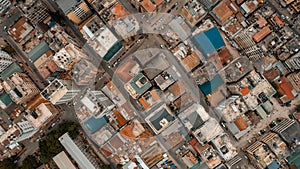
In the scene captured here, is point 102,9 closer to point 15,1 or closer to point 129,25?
point 129,25

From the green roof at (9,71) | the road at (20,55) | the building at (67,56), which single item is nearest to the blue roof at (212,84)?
the building at (67,56)

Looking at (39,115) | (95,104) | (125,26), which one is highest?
(125,26)

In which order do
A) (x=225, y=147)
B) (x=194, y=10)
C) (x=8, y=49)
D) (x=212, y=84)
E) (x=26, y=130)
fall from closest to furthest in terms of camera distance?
(x=225, y=147), (x=194, y=10), (x=212, y=84), (x=26, y=130), (x=8, y=49)

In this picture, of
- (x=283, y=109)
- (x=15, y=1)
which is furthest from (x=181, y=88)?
(x=15, y=1)

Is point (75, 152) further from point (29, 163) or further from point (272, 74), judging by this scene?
point (272, 74)

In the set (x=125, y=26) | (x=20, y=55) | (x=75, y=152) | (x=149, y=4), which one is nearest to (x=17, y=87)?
(x=20, y=55)

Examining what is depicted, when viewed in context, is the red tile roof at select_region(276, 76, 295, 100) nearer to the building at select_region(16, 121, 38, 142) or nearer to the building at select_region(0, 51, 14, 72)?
the building at select_region(16, 121, 38, 142)

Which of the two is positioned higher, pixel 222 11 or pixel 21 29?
pixel 21 29

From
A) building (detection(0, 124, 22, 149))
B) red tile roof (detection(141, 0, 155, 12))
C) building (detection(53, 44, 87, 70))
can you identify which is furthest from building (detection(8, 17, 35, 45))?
red tile roof (detection(141, 0, 155, 12))
